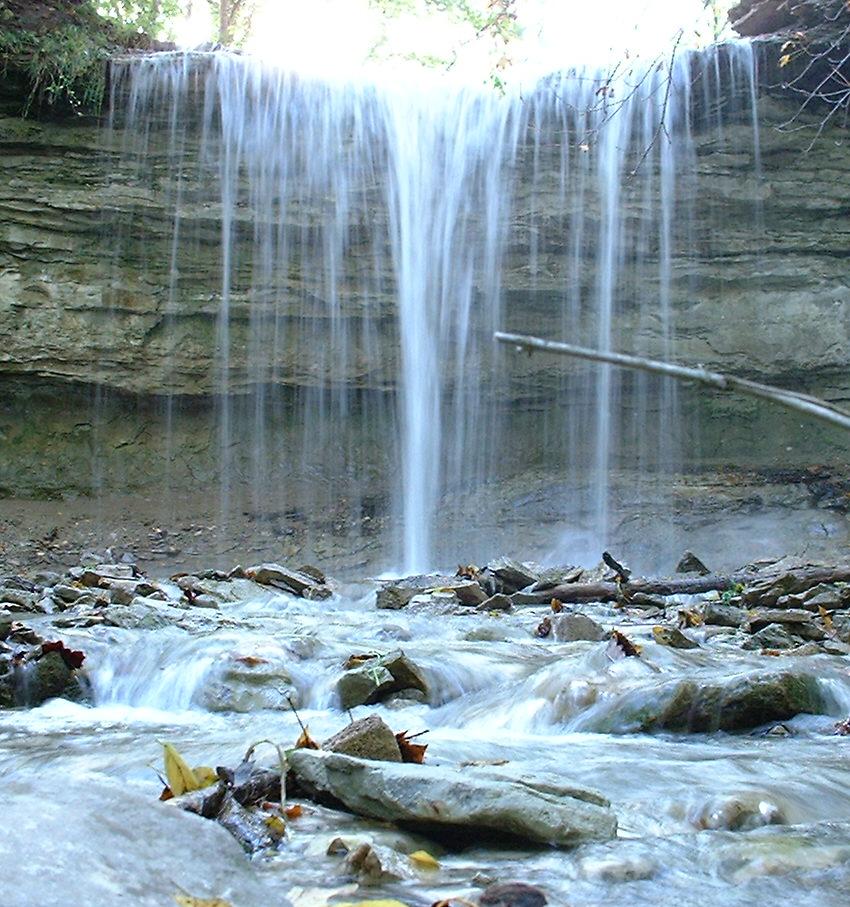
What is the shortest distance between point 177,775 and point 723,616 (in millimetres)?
4404

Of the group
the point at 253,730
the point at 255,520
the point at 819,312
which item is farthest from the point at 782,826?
the point at 819,312

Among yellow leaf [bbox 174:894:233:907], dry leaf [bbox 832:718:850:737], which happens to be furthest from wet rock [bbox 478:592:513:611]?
yellow leaf [bbox 174:894:233:907]

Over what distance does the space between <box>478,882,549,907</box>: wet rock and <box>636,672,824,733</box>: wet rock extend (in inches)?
73.1

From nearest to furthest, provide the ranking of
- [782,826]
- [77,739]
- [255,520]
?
1. [782,826]
2. [77,739]
3. [255,520]

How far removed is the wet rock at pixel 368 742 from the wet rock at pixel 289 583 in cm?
588

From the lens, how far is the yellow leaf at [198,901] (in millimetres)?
1409

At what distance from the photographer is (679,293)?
1287 cm

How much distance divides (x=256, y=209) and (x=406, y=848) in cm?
1179

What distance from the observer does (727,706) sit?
347 cm

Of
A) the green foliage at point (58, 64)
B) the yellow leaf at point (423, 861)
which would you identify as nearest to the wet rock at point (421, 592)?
the yellow leaf at point (423, 861)

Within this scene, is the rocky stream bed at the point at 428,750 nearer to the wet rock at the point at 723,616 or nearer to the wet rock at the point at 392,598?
the wet rock at the point at 723,616

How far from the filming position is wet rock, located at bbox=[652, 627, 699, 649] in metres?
4.97

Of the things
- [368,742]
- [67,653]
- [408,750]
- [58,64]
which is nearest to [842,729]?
[408,750]

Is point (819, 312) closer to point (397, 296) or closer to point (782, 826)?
point (397, 296)
